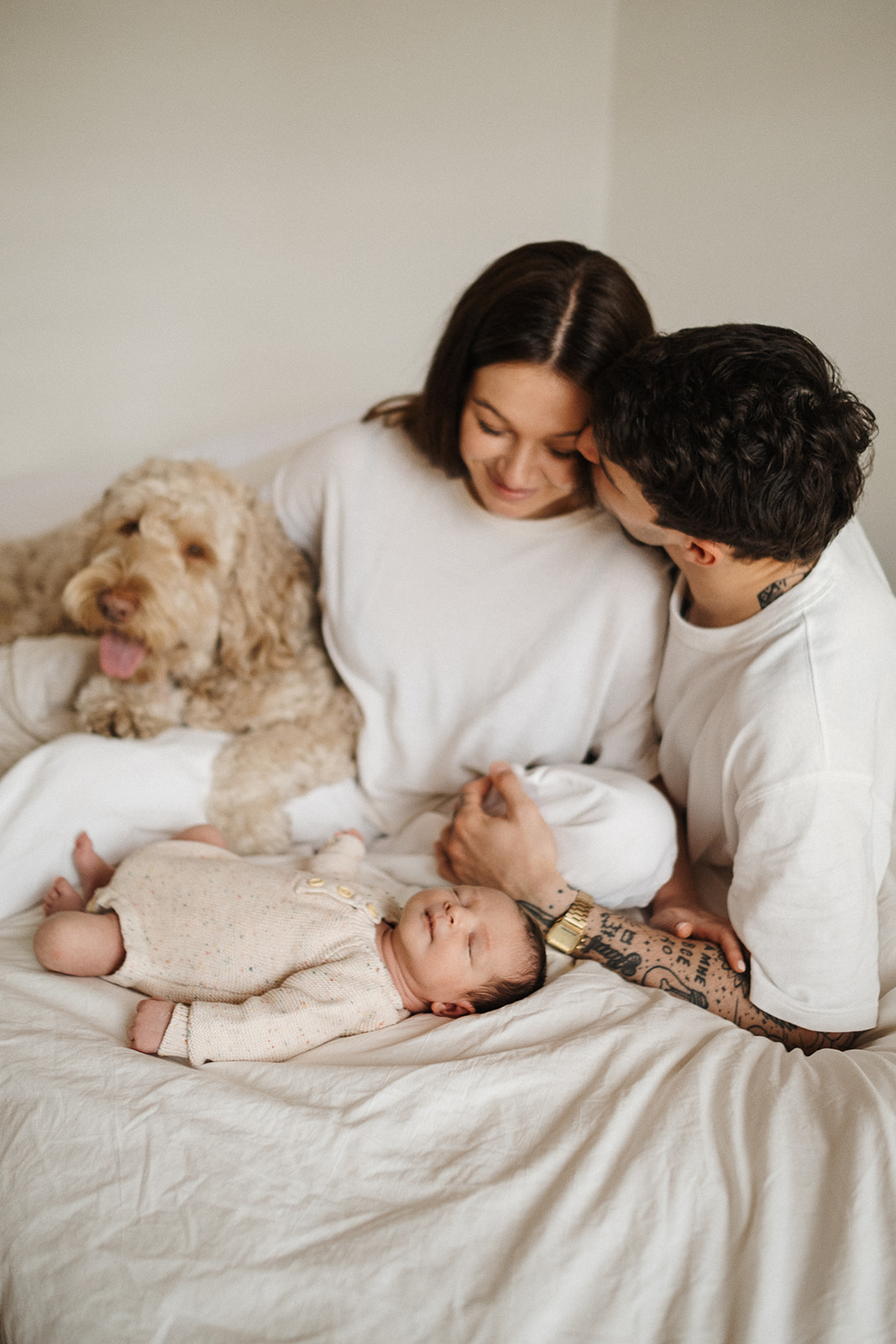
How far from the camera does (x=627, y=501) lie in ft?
4.93

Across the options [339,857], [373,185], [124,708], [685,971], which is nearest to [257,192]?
[373,185]

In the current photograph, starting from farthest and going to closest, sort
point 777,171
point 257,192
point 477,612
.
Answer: point 257,192 → point 777,171 → point 477,612

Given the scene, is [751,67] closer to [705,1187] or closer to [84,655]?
[84,655]

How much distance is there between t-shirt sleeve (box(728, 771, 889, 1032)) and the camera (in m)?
1.32

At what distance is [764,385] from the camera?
50.1 inches

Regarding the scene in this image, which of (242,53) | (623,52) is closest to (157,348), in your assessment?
(242,53)

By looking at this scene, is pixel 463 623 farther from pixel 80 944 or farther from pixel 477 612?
pixel 80 944

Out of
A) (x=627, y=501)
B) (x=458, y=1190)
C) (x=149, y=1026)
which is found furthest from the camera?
(x=627, y=501)

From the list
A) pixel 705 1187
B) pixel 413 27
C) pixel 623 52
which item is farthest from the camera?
pixel 623 52

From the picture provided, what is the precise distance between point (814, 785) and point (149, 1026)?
1.05 meters

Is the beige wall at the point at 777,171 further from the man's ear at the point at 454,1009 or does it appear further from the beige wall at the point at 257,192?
the man's ear at the point at 454,1009

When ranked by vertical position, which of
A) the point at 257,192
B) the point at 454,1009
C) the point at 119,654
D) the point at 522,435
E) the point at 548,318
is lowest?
the point at 454,1009

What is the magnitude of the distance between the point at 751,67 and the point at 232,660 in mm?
2133

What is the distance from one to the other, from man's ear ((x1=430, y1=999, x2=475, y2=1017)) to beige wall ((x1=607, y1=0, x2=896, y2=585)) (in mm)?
1565
